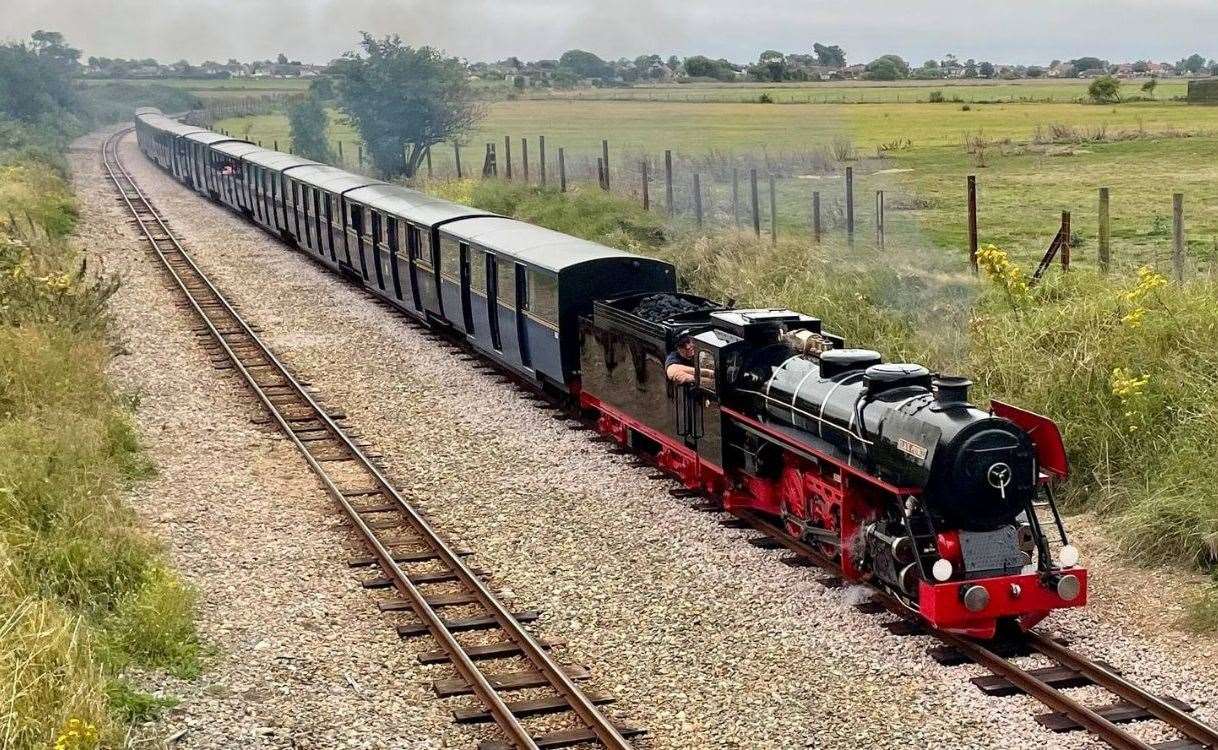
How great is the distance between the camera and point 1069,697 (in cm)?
849

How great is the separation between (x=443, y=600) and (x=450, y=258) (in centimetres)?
1016

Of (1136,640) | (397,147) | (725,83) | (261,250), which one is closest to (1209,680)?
(1136,640)

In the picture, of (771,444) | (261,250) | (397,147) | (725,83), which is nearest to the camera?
(771,444)

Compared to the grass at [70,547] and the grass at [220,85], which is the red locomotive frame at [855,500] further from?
the grass at [220,85]

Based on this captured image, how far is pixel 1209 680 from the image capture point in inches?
348

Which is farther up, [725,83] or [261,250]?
[725,83]

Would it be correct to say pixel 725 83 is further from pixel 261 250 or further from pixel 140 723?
pixel 140 723

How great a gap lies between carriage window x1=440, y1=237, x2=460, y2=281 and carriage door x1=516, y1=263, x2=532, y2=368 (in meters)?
2.65

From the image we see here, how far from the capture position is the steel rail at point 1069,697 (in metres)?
7.96

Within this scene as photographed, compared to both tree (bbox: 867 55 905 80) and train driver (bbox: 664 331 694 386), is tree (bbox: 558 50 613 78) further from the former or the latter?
train driver (bbox: 664 331 694 386)

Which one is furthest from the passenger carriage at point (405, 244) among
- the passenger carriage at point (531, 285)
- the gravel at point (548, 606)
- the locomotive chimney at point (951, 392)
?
the locomotive chimney at point (951, 392)

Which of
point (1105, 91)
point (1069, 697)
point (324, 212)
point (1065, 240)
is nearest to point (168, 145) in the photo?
point (324, 212)

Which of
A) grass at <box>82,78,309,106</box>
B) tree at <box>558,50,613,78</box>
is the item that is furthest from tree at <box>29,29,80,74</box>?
tree at <box>558,50,613,78</box>

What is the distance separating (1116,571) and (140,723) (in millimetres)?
7527
